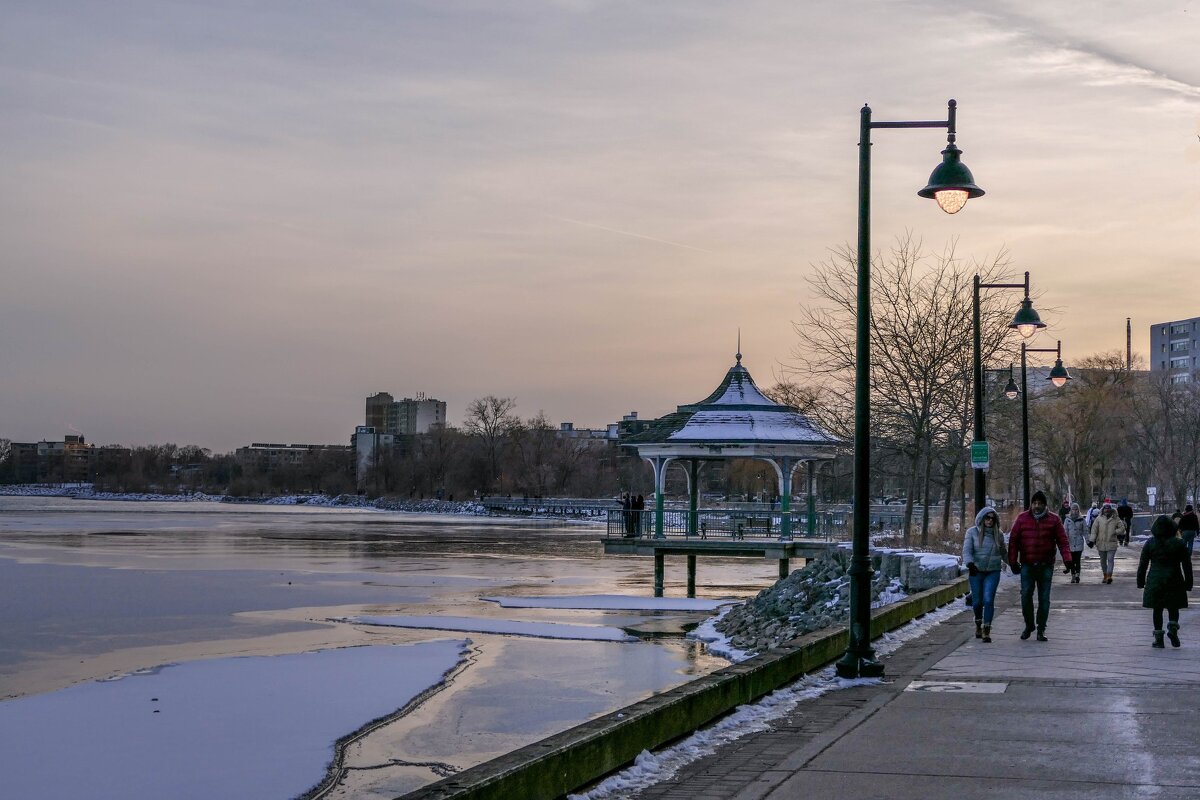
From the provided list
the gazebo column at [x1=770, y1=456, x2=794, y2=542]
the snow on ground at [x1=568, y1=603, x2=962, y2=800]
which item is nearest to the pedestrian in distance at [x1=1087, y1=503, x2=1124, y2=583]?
the gazebo column at [x1=770, y1=456, x2=794, y2=542]

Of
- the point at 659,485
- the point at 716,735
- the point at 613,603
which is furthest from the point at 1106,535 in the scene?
the point at 716,735

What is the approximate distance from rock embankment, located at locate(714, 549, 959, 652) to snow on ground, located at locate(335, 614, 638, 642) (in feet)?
8.28

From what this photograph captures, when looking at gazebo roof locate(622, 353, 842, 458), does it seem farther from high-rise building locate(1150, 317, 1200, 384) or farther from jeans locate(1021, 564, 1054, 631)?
high-rise building locate(1150, 317, 1200, 384)

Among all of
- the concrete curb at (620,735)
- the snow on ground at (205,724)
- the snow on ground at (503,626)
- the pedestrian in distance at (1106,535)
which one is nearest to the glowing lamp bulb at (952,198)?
the concrete curb at (620,735)

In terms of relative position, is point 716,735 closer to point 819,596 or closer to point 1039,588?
point 1039,588

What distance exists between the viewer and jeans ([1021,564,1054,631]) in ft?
50.4

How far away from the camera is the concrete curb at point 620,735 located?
A: 7.07 meters

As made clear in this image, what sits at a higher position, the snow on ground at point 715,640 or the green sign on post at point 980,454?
the green sign on post at point 980,454

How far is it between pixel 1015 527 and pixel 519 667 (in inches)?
354

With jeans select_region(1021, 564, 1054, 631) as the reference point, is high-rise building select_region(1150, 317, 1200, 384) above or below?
above

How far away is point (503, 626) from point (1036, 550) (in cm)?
1423

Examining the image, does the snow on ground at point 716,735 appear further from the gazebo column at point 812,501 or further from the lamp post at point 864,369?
the gazebo column at point 812,501

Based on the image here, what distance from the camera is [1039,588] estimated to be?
1549cm

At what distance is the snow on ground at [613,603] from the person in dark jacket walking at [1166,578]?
18.5 meters
